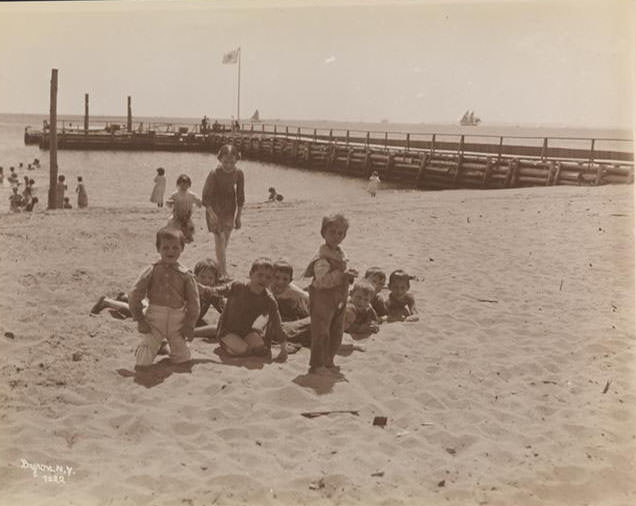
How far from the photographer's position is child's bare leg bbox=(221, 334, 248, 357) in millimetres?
4684

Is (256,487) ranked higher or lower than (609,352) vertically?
lower

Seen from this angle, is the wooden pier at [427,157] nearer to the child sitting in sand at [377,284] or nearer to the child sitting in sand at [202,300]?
the child sitting in sand at [377,284]

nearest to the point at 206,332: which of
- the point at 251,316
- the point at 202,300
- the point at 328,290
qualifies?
the point at 202,300

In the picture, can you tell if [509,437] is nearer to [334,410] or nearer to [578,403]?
[578,403]

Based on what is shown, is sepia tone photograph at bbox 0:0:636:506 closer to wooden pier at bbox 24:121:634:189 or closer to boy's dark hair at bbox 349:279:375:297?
boy's dark hair at bbox 349:279:375:297

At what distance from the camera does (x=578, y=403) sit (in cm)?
413

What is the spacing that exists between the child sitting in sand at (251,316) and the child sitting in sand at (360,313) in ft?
2.49

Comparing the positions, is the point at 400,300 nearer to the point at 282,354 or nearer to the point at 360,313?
the point at 360,313

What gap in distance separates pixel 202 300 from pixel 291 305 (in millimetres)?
714

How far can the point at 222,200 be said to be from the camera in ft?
21.5

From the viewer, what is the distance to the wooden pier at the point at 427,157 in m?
20.8

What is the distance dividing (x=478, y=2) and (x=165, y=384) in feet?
10.9

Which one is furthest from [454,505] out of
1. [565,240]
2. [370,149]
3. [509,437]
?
[370,149]
